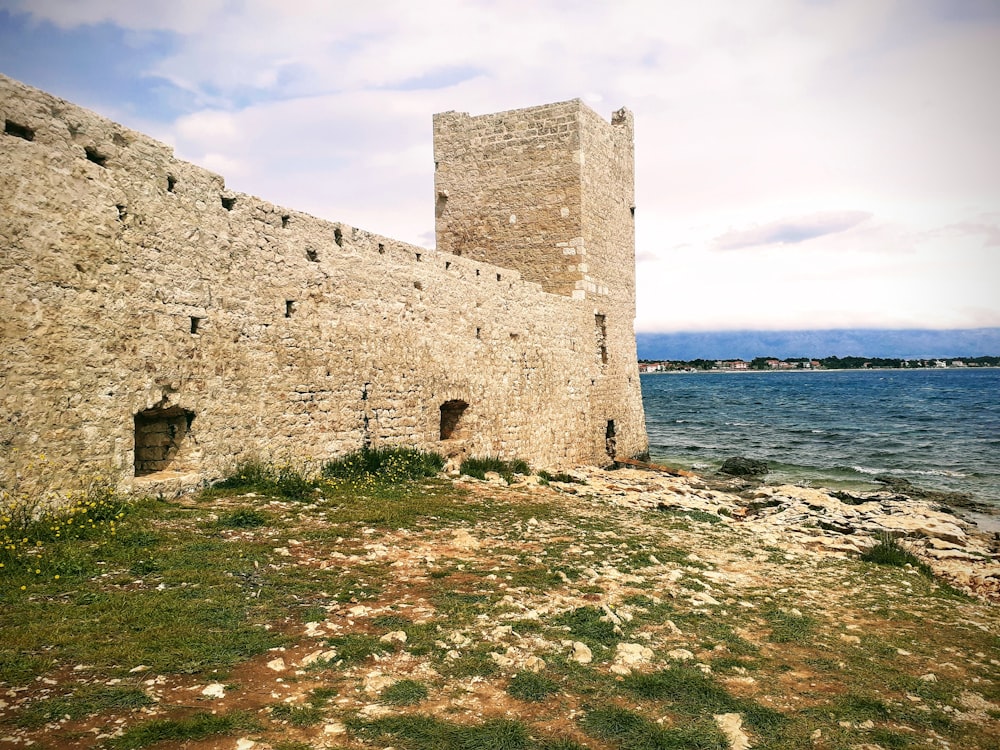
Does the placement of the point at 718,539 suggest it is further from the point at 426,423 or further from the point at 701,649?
the point at 426,423

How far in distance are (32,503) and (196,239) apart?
3.62m

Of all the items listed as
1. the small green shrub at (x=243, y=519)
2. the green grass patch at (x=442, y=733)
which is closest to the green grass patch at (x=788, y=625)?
the green grass patch at (x=442, y=733)

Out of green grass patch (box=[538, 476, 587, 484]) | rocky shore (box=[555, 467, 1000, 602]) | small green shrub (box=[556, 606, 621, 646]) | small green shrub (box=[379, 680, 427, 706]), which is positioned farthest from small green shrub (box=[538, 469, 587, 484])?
small green shrub (box=[379, 680, 427, 706])

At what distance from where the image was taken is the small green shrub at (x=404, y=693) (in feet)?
13.6

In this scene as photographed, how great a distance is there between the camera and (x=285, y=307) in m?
9.83

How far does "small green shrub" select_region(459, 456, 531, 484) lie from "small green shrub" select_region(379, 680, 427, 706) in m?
8.33

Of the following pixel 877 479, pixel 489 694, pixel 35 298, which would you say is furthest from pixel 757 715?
pixel 877 479

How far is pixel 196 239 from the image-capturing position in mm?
8516

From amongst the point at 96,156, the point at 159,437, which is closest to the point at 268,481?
the point at 159,437

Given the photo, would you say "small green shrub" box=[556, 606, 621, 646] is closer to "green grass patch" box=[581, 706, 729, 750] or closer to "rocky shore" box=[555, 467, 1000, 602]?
"green grass patch" box=[581, 706, 729, 750]

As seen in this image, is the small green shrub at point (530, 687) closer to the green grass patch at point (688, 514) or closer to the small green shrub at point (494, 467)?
the green grass patch at point (688, 514)

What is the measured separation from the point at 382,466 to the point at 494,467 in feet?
11.1

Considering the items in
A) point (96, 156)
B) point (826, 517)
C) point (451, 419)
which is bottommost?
point (826, 517)

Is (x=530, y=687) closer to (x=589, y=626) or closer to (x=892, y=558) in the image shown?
(x=589, y=626)
